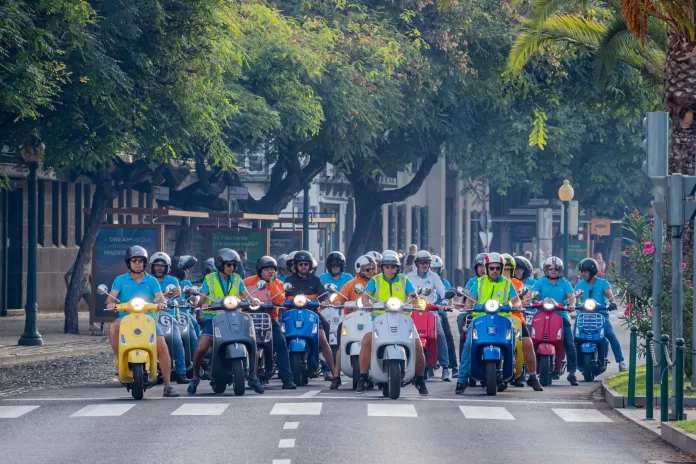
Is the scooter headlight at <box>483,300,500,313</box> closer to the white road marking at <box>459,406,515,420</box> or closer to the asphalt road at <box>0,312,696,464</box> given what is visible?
the asphalt road at <box>0,312,696,464</box>

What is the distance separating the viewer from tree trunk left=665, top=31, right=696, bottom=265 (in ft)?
69.5

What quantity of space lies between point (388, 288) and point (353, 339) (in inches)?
30.8

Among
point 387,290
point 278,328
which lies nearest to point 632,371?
point 387,290

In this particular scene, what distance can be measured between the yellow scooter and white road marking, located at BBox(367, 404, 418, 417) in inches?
92.7

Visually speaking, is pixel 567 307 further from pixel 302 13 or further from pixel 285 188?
pixel 285 188

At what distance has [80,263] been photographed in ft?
106

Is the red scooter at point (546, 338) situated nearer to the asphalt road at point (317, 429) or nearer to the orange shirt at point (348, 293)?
the asphalt road at point (317, 429)

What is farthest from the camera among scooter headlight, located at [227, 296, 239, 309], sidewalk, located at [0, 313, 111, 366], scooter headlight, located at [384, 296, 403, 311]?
sidewalk, located at [0, 313, 111, 366]

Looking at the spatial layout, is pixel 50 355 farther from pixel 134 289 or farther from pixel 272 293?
pixel 134 289

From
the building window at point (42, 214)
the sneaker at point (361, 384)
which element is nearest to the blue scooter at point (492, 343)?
the sneaker at point (361, 384)

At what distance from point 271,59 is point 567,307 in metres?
13.8

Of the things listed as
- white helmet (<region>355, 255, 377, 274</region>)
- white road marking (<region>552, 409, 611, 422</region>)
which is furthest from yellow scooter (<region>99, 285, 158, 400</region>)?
white road marking (<region>552, 409, 611, 422</region>)

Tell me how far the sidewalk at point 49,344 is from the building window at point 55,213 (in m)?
5.23

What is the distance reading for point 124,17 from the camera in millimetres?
24438
